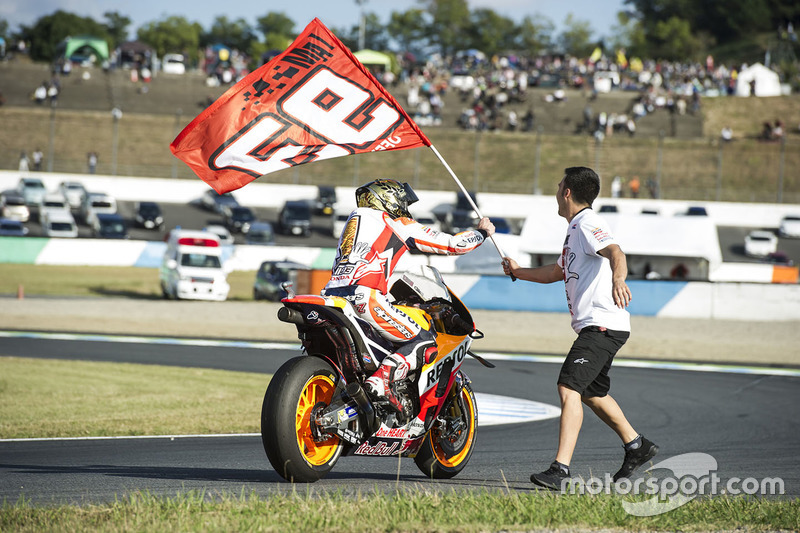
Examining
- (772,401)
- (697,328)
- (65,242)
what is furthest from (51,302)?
(772,401)

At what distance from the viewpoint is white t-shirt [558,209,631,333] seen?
5.86m

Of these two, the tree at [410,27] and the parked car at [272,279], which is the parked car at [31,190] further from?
the tree at [410,27]

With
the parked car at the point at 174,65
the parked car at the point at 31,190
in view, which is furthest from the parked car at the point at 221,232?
the parked car at the point at 174,65

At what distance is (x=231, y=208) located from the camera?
4525cm

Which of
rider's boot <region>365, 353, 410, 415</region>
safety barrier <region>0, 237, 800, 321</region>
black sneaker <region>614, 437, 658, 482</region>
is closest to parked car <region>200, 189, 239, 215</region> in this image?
safety barrier <region>0, 237, 800, 321</region>

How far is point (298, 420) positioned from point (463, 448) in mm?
1508

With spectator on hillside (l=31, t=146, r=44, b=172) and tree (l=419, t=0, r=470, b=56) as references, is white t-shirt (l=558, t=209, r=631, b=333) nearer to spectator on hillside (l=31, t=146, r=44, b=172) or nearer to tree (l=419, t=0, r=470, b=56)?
spectator on hillside (l=31, t=146, r=44, b=172)

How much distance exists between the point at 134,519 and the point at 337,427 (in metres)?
1.47

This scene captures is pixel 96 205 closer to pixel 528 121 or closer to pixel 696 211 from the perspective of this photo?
pixel 528 121

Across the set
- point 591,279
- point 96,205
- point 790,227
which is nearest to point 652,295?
point 591,279

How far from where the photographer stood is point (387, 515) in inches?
181

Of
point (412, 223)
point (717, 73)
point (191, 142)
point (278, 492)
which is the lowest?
→ point (278, 492)

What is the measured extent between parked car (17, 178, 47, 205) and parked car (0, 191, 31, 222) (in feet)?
4.74

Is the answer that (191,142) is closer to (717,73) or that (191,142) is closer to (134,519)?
(134,519)
